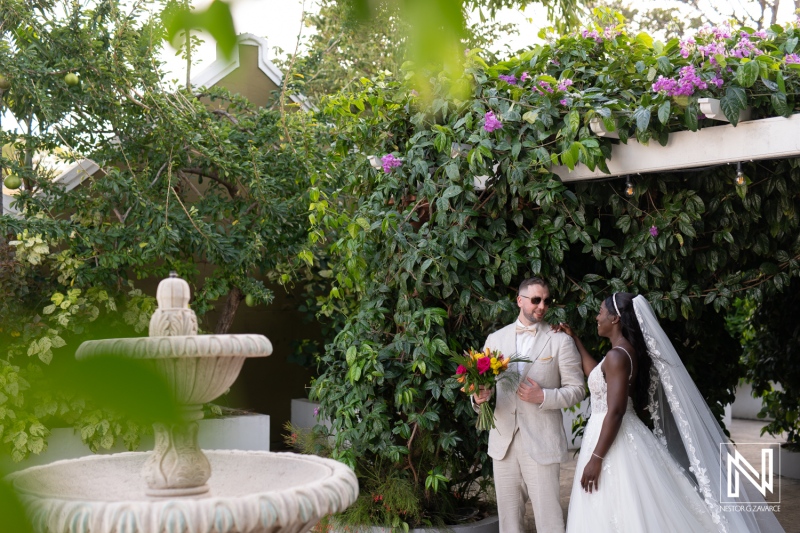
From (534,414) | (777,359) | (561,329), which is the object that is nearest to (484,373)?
(534,414)

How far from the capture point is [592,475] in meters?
4.14

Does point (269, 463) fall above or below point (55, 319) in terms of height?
below

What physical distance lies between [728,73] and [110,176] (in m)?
4.36

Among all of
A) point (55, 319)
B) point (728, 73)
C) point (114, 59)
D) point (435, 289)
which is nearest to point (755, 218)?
point (728, 73)

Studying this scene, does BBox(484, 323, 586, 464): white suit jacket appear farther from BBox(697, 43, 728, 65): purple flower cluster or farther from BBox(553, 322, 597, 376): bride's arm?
BBox(697, 43, 728, 65): purple flower cluster

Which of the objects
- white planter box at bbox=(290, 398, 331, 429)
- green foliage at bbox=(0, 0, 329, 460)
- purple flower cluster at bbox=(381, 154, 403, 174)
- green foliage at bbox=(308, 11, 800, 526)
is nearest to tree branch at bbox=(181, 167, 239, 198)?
green foliage at bbox=(0, 0, 329, 460)

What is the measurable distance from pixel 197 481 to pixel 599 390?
7.61 ft

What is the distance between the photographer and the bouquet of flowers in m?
4.11

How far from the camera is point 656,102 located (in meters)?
4.12

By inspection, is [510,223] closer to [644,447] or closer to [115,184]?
[644,447]

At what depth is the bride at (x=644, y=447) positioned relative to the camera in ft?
13.3

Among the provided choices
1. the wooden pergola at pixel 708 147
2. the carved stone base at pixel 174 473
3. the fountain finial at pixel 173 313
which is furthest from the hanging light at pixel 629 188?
the carved stone base at pixel 174 473

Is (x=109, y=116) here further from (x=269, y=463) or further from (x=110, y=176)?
(x=269, y=463)

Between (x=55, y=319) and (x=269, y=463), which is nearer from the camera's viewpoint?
(x=269, y=463)
